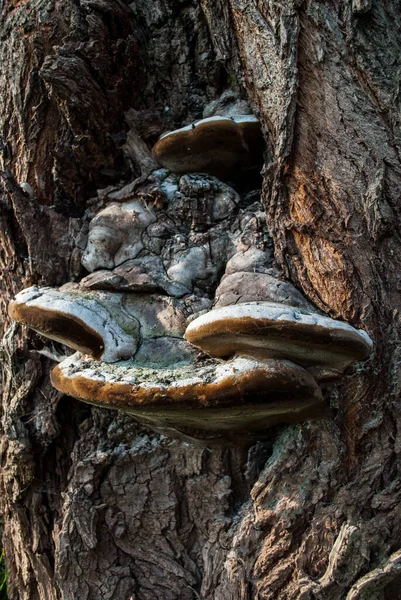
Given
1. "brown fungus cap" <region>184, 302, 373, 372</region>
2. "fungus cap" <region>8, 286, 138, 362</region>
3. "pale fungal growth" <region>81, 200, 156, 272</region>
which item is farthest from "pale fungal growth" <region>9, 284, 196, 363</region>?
"brown fungus cap" <region>184, 302, 373, 372</region>

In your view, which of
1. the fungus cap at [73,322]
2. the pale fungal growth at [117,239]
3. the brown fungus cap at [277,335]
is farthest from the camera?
the pale fungal growth at [117,239]

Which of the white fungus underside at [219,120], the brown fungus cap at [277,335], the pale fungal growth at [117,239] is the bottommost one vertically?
the brown fungus cap at [277,335]

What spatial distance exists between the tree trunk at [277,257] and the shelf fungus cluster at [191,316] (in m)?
0.17

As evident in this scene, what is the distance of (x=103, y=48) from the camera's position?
7.61 ft

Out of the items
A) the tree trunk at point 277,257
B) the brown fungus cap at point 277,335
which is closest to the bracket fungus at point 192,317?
the brown fungus cap at point 277,335

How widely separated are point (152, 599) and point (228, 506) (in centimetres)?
61

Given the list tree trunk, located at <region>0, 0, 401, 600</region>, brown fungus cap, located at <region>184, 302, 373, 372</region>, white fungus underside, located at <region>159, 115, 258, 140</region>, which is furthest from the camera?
white fungus underside, located at <region>159, 115, 258, 140</region>

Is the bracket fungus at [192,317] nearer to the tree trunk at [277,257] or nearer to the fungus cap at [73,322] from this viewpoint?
the fungus cap at [73,322]

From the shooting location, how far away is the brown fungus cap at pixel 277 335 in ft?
4.84

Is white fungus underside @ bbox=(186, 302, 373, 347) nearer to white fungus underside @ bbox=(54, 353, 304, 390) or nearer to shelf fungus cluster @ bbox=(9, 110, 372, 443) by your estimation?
shelf fungus cluster @ bbox=(9, 110, 372, 443)

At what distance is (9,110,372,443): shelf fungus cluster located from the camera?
1.50m

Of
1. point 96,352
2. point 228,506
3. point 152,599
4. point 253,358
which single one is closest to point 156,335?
point 96,352

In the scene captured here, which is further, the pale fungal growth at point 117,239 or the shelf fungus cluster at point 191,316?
the pale fungal growth at point 117,239

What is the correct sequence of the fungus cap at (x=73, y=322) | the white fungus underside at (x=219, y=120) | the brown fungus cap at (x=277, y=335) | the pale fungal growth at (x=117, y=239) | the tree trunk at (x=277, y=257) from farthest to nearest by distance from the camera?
the pale fungal growth at (x=117, y=239) → the white fungus underside at (x=219, y=120) → the tree trunk at (x=277, y=257) → the fungus cap at (x=73, y=322) → the brown fungus cap at (x=277, y=335)
